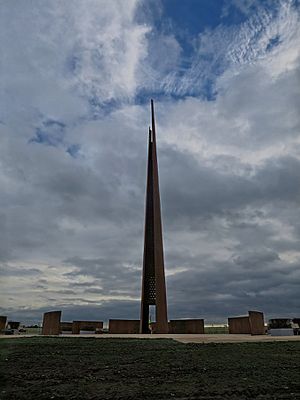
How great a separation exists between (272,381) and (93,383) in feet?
7.74

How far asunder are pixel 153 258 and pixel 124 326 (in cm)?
469

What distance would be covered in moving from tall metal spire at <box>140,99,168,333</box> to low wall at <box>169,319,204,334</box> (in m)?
0.76

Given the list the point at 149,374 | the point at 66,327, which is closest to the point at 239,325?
the point at 66,327

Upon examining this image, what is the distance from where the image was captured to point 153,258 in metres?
23.1

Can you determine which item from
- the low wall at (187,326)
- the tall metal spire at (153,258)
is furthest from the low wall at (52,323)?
the low wall at (187,326)

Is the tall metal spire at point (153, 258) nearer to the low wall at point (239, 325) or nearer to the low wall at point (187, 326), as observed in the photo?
the low wall at point (187, 326)

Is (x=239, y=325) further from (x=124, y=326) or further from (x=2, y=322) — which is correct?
(x=2, y=322)

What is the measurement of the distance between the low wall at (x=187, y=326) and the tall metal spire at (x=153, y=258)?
0.76m

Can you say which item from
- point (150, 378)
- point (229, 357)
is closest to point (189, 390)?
point (150, 378)

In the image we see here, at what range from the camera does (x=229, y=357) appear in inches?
268

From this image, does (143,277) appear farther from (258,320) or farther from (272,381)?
(272,381)

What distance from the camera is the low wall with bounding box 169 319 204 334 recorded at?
18781 millimetres

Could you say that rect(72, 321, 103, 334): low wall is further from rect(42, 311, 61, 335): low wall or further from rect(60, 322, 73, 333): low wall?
rect(42, 311, 61, 335): low wall

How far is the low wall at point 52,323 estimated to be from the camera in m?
15.8
